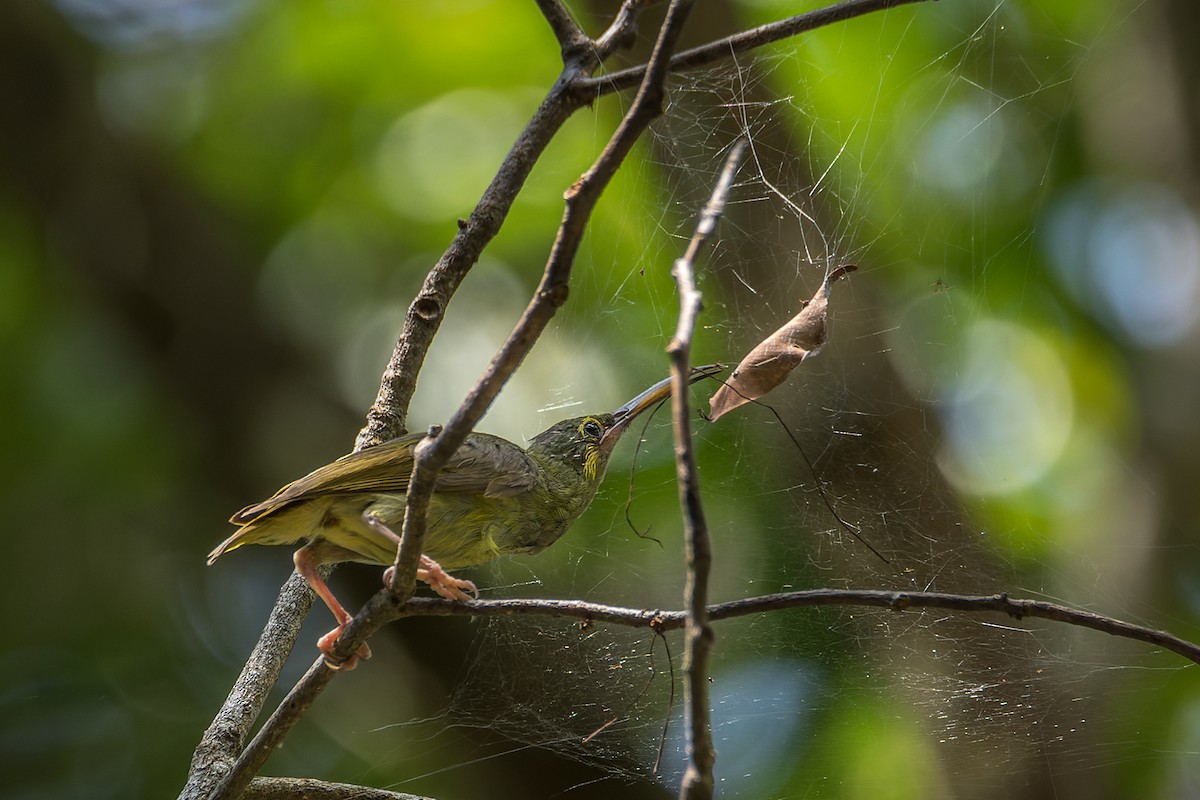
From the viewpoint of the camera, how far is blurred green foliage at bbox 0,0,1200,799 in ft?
14.8

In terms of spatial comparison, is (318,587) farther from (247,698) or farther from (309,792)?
(309,792)

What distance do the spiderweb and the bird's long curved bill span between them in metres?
0.60

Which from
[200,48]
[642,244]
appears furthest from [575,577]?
[200,48]

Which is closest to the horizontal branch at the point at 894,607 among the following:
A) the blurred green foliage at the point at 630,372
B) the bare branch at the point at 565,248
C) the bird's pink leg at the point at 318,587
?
the bare branch at the point at 565,248

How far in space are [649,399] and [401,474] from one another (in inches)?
40.0

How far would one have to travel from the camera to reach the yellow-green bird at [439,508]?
319cm

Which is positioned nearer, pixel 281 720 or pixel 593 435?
pixel 281 720

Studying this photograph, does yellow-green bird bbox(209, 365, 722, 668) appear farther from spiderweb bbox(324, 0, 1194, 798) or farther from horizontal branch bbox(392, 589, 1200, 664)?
spiderweb bbox(324, 0, 1194, 798)

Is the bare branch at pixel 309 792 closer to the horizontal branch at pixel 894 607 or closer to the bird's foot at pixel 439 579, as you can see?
the bird's foot at pixel 439 579

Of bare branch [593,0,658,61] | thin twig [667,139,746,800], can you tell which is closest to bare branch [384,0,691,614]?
thin twig [667,139,746,800]

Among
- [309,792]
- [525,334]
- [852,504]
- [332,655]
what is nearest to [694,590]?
[525,334]

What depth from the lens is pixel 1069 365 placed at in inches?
241

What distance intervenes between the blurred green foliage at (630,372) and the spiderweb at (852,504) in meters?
0.02

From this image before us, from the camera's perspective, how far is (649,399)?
386 cm
